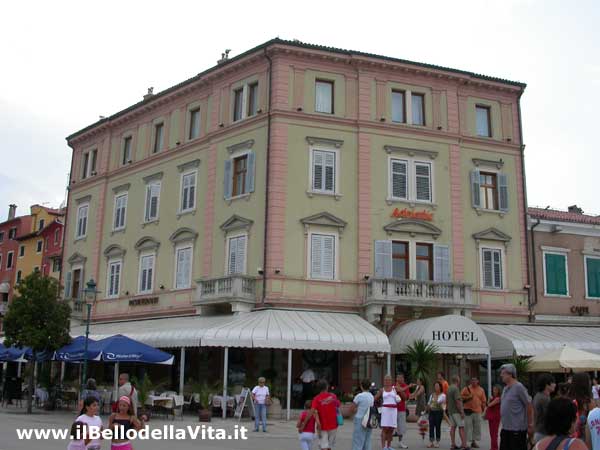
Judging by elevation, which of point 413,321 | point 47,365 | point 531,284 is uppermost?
point 531,284

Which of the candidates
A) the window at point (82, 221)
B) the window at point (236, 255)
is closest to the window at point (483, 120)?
the window at point (236, 255)

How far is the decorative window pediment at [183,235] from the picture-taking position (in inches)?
1287

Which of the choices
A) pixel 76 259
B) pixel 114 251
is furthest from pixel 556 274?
pixel 76 259

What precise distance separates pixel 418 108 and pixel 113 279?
17.3 m

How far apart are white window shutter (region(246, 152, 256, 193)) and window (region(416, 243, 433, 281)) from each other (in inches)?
288

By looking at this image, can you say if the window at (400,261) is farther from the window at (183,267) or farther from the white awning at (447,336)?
the window at (183,267)

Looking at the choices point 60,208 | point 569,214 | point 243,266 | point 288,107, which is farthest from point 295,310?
point 60,208

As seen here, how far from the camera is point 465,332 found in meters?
27.6

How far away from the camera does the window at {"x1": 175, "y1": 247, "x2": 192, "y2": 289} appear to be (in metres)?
32.6

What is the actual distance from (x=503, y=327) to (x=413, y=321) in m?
4.79

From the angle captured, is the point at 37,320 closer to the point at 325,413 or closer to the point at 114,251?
the point at 114,251

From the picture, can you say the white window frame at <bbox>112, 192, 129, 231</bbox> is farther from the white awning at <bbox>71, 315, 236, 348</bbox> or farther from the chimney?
the chimney

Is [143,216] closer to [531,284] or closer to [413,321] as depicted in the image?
[413,321]

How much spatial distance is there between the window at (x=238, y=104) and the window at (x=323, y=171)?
4051 mm
